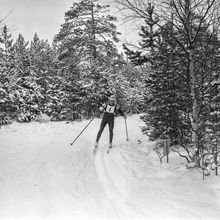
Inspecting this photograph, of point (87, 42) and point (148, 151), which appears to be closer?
point (148, 151)

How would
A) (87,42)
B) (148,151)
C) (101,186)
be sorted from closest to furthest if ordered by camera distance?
(101,186) < (148,151) < (87,42)

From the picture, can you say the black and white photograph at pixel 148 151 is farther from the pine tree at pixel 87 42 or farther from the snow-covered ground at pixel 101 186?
the pine tree at pixel 87 42

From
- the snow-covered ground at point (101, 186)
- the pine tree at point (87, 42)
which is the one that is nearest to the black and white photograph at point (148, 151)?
the snow-covered ground at point (101, 186)

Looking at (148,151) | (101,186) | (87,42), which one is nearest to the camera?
(101,186)

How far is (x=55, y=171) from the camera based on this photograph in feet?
23.4

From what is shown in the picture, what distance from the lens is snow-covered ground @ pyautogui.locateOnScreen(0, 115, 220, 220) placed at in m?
4.73

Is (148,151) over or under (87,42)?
under

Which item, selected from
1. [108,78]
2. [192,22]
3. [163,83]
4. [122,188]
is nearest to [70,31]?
[108,78]

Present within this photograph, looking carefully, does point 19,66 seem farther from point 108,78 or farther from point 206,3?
point 206,3

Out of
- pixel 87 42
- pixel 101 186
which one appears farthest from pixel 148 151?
pixel 87 42

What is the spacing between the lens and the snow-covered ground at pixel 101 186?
4734mm

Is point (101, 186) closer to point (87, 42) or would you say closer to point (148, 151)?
point (148, 151)

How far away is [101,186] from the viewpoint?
6102 millimetres

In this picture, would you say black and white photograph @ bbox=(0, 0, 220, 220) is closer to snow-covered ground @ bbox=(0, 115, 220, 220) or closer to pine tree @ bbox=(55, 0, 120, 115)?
snow-covered ground @ bbox=(0, 115, 220, 220)
